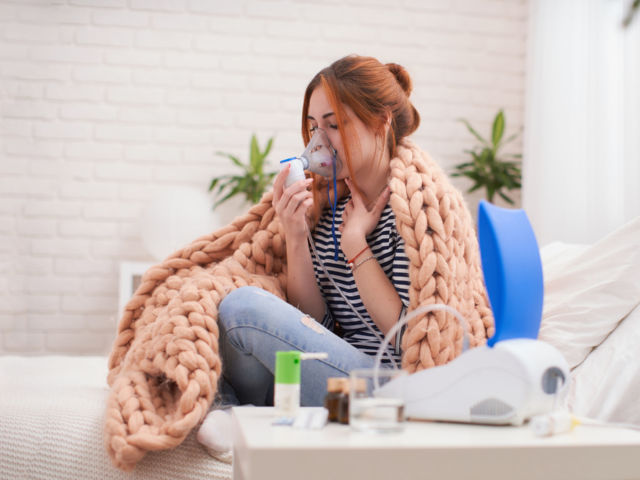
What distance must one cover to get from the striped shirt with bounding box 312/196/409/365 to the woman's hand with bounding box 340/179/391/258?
0.09ft

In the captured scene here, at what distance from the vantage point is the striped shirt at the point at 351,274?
4.76ft

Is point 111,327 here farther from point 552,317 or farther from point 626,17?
point 626,17

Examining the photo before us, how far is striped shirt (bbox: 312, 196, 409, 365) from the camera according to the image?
4.76ft

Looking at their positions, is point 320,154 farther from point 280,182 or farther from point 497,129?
point 497,129

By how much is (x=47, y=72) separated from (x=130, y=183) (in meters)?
0.63

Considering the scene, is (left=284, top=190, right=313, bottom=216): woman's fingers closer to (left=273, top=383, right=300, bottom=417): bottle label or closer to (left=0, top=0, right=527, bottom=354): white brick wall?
(left=273, top=383, right=300, bottom=417): bottle label

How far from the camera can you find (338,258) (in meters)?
1.63

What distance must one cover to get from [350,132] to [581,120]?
1635 millimetres

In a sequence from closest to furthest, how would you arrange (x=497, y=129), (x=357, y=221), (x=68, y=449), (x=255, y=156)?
(x=68, y=449), (x=357, y=221), (x=255, y=156), (x=497, y=129)

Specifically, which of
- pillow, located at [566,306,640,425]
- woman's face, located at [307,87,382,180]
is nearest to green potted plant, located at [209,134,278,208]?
woman's face, located at [307,87,382,180]

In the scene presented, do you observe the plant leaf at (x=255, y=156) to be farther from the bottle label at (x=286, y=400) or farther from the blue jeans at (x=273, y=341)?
the bottle label at (x=286, y=400)

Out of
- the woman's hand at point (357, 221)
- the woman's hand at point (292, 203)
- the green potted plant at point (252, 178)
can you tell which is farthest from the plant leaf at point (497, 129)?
the woman's hand at point (292, 203)

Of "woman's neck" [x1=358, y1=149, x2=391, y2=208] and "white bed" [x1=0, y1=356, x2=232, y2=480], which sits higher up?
"woman's neck" [x1=358, y1=149, x2=391, y2=208]

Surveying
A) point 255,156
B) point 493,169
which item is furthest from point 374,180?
point 493,169
